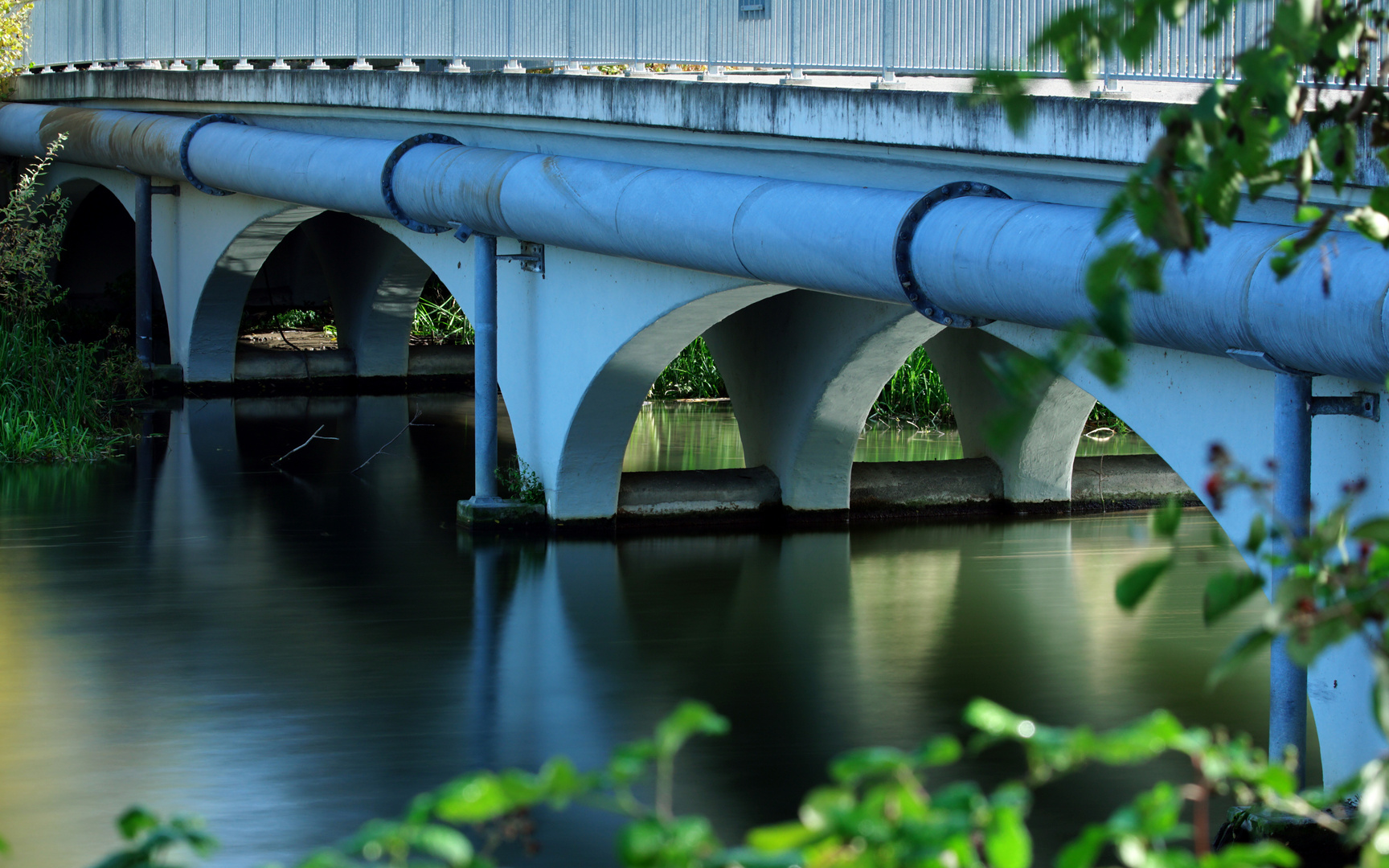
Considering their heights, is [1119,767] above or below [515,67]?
below

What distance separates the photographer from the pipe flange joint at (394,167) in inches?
499

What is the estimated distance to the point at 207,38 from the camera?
52.9 feet

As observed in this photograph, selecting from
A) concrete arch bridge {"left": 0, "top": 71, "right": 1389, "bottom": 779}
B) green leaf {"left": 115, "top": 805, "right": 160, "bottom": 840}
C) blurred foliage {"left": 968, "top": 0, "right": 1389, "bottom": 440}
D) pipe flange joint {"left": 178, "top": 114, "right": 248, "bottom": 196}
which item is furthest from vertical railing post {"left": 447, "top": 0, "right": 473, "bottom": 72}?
green leaf {"left": 115, "top": 805, "right": 160, "bottom": 840}

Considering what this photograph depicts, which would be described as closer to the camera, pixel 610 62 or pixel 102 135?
pixel 610 62

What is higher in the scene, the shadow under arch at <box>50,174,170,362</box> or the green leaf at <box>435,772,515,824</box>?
the shadow under arch at <box>50,174,170,362</box>

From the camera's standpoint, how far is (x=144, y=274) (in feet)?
65.4

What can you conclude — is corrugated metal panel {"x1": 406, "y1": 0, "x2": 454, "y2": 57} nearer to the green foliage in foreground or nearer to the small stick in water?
the small stick in water

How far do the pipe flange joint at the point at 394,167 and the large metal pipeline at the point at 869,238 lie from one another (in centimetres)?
3

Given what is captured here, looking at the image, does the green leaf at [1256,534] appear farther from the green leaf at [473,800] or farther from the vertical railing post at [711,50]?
the vertical railing post at [711,50]

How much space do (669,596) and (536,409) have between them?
2113 millimetres

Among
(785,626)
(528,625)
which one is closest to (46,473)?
(528,625)

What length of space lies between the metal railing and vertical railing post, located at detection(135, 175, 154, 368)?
6.07 feet

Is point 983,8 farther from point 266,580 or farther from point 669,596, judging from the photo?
point 266,580

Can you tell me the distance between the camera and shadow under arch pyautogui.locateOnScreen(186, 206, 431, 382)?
19.0m
